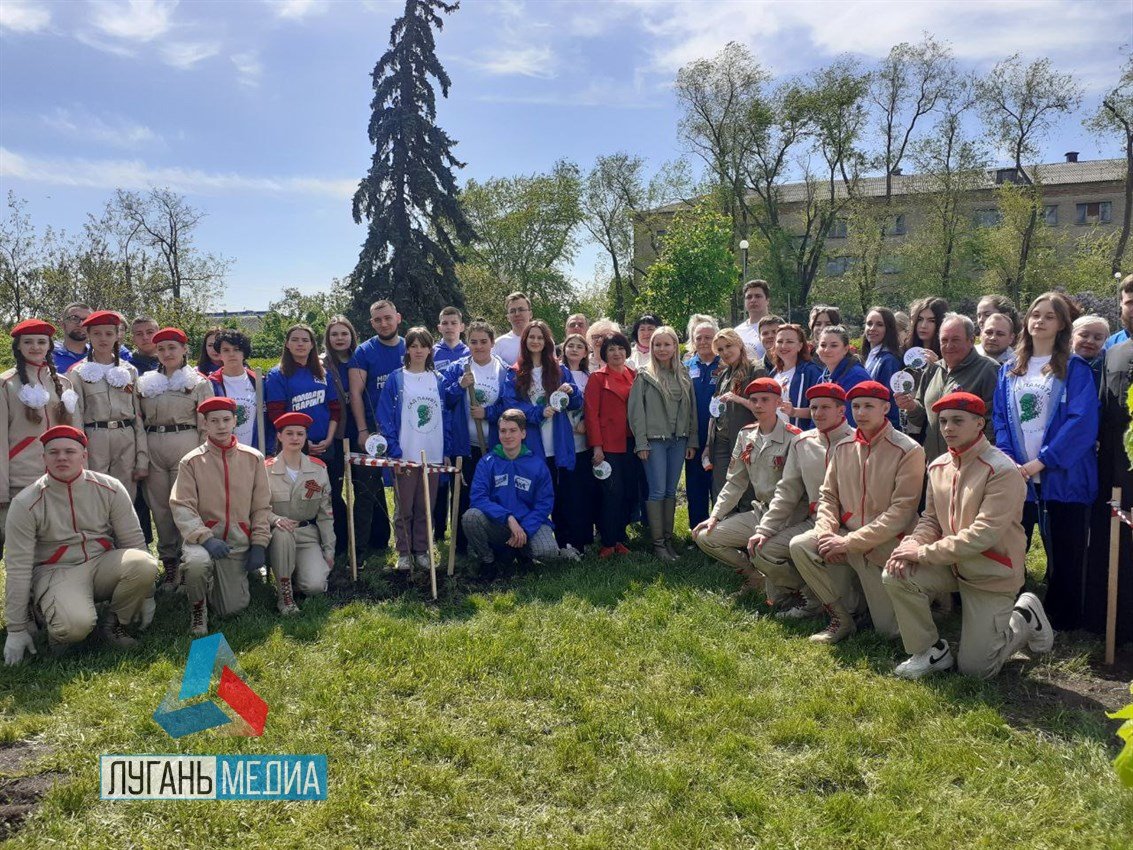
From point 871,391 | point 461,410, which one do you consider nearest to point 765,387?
point 871,391

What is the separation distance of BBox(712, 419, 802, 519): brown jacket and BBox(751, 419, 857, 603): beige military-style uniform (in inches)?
6.5

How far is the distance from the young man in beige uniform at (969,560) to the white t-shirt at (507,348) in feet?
14.9

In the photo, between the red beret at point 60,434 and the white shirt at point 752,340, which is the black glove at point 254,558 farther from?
the white shirt at point 752,340

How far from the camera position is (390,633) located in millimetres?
5824

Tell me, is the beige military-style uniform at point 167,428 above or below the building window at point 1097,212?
below

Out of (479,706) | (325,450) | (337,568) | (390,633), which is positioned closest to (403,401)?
(325,450)

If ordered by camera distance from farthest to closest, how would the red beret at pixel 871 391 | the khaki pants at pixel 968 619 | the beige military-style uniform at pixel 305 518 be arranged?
the beige military-style uniform at pixel 305 518, the red beret at pixel 871 391, the khaki pants at pixel 968 619

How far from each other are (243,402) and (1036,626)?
674cm

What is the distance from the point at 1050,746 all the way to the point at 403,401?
558 centimetres

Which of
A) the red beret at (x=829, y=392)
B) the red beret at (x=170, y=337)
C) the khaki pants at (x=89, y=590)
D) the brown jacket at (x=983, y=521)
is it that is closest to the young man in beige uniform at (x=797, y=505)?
the red beret at (x=829, y=392)

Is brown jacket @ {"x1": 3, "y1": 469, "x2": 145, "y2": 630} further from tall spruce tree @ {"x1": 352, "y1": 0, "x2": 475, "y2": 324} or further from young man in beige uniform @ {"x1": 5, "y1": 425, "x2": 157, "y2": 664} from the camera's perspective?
tall spruce tree @ {"x1": 352, "y1": 0, "x2": 475, "y2": 324}

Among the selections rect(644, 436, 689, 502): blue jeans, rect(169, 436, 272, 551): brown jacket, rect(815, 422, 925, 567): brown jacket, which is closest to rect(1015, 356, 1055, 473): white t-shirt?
rect(815, 422, 925, 567): brown jacket

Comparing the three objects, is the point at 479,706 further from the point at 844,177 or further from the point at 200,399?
the point at 844,177

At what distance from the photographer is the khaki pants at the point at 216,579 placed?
19.5ft
